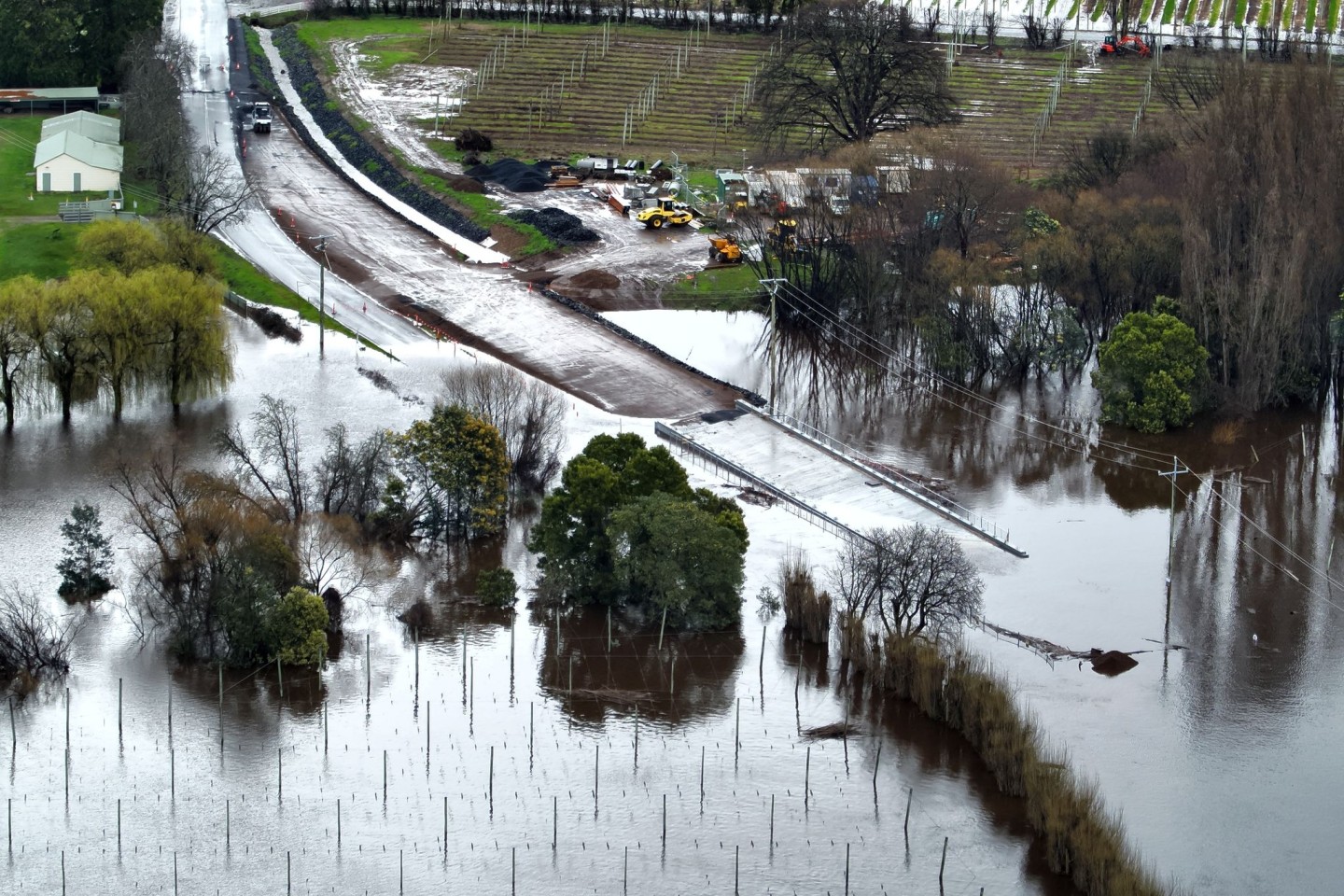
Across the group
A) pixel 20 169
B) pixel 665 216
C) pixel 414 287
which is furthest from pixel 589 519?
pixel 20 169

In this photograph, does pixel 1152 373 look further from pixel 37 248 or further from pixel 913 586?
pixel 37 248

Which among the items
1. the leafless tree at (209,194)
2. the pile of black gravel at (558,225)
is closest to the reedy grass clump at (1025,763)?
the pile of black gravel at (558,225)

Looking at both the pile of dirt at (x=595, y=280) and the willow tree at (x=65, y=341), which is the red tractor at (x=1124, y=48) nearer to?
the pile of dirt at (x=595, y=280)

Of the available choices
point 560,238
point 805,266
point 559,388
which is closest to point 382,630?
point 559,388

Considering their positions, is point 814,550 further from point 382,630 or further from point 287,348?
point 287,348

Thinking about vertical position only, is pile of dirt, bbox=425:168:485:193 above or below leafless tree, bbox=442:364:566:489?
above

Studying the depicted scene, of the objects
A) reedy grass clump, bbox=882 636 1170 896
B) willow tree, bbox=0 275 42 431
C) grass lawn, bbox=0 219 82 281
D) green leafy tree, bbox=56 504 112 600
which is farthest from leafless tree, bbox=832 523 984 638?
grass lawn, bbox=0 219 82 281

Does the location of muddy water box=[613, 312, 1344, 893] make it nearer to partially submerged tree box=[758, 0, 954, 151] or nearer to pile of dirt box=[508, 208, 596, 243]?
pile of dirt box=[508, 208, 596, 243]
